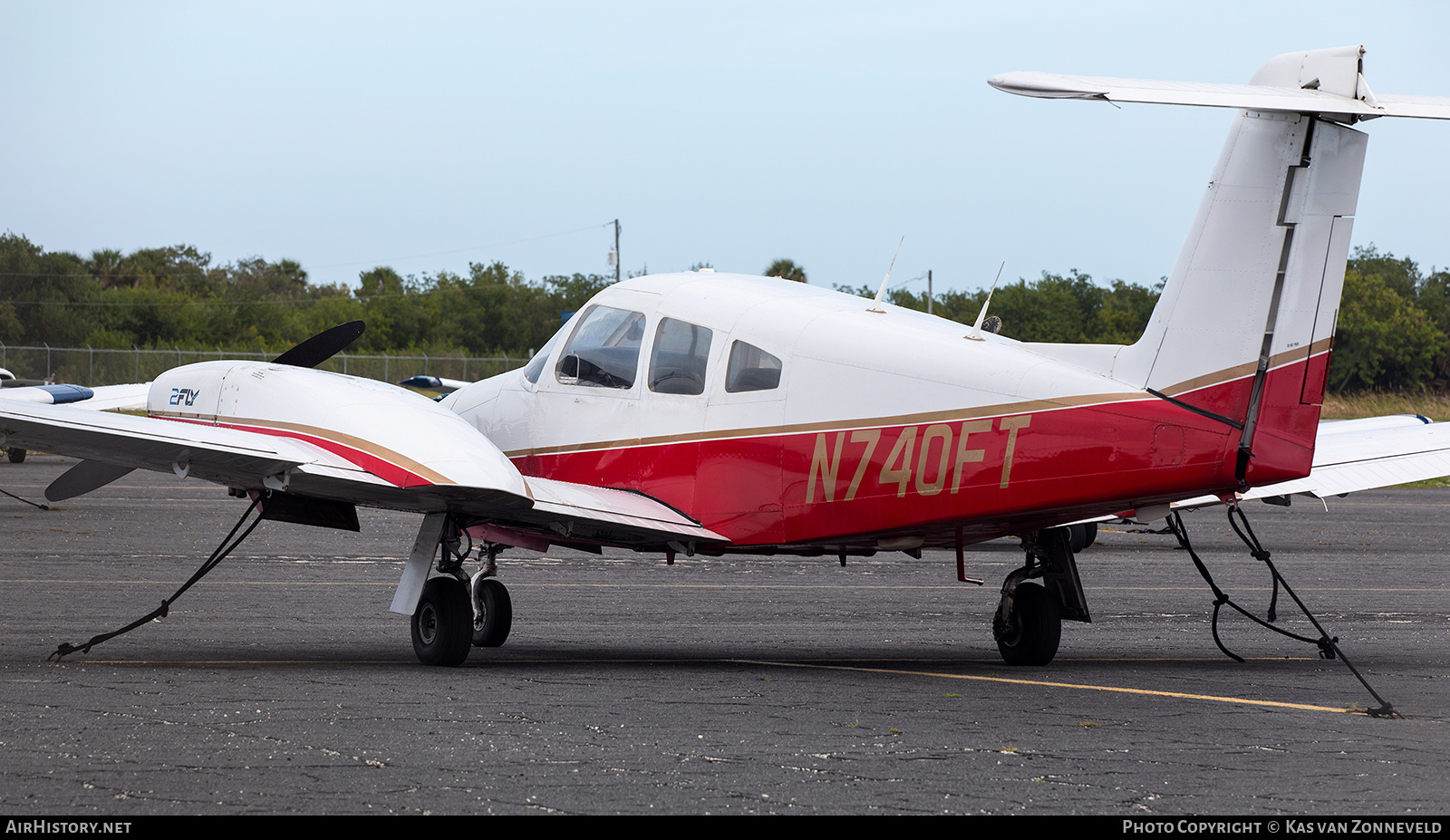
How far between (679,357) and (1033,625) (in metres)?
3.53

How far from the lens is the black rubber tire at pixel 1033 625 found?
1070 cm

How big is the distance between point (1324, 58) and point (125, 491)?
87.8 ft

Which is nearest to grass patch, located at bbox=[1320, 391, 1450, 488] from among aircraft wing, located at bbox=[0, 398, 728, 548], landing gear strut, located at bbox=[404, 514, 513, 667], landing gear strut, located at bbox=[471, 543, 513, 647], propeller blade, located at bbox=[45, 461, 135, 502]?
landing gear strut, located at bbox=[471, 543, 513, 647]

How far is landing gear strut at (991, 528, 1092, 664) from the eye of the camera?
10.7 metres

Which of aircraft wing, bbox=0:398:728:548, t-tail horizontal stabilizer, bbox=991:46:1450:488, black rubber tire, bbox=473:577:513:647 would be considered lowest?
black rubber tire, bbox=473:577:513:647

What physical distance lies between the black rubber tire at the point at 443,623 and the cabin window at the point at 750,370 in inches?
104

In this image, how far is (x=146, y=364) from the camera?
59531mm

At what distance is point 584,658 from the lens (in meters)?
10.9


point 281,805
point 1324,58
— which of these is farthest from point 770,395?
point 281,805

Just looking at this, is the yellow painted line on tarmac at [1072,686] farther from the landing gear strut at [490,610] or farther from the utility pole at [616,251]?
the utility pole at [616,251]

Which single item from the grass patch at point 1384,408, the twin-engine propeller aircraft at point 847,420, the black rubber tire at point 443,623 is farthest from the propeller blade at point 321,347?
the grass patch at point 1384,408

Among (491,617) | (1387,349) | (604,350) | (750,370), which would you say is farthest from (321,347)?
(1387,349)

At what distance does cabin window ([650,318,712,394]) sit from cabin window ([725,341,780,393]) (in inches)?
10.8

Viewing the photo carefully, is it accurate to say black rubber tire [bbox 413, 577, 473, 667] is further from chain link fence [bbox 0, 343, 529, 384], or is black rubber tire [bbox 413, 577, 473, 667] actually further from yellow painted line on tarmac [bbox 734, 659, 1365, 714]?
chain link fence [bbox 0, 343, 529, 384]
